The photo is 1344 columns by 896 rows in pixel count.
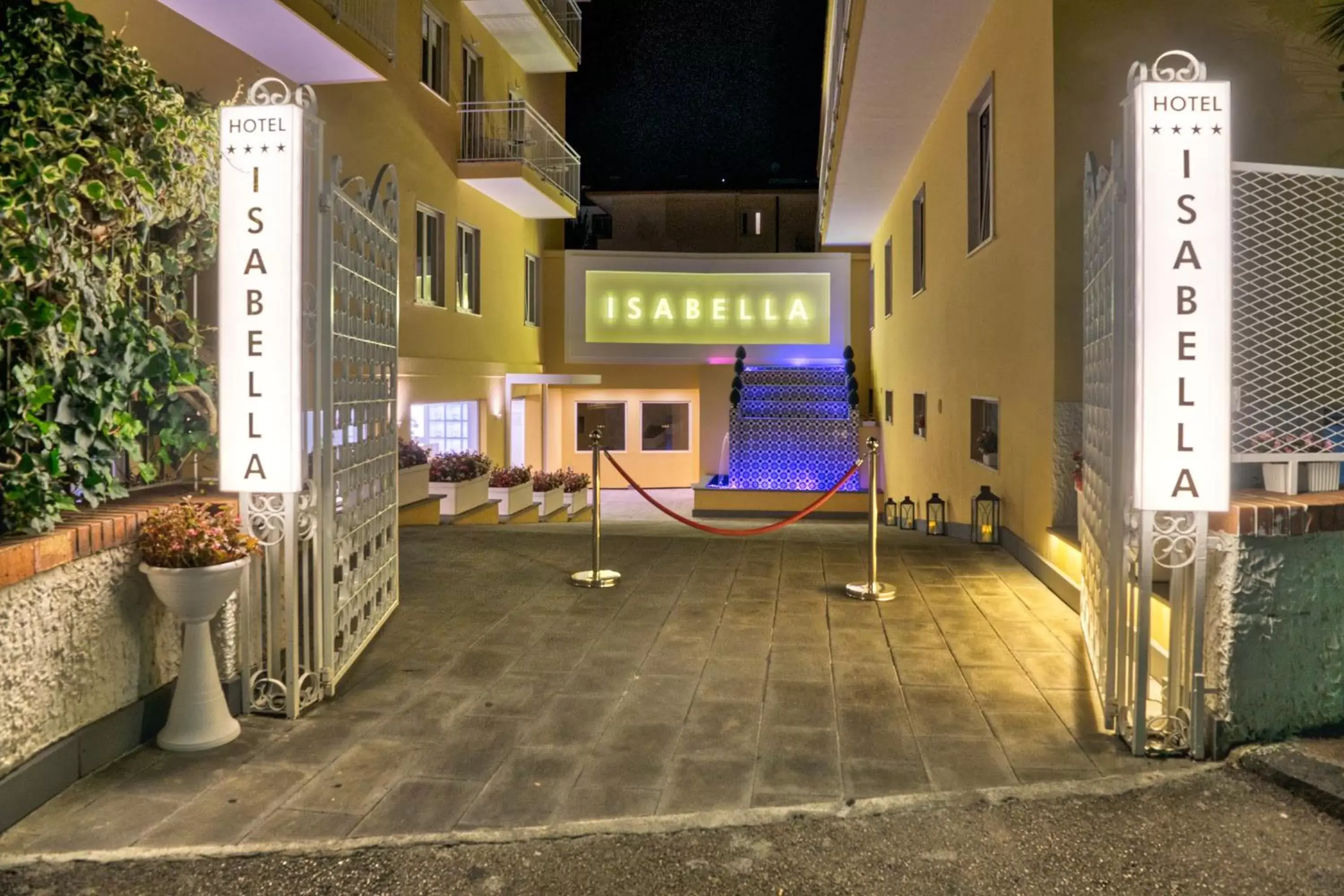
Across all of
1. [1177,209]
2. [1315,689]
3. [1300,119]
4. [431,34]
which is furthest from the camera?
[431,34]

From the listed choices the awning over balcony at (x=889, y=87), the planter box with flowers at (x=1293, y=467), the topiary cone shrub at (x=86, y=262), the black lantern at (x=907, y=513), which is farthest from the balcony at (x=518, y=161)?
the planter box with flowers at (x=1293, y=467)

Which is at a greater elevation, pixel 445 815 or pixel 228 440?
pixel 228 440

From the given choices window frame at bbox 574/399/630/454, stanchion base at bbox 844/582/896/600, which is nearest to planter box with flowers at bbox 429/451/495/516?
stanchion base at bbox 844/582/896/600

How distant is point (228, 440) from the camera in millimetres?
4434

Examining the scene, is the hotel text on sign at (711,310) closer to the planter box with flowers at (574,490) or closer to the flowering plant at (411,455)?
the planter box with flowers at (574,490)

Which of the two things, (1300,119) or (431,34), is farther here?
(431,34)

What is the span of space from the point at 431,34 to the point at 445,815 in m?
14.1

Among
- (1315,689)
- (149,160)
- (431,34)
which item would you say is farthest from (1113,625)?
(431,34)

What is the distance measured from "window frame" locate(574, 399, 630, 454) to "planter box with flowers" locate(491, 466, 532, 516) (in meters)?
7.59

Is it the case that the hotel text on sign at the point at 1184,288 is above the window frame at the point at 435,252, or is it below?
below

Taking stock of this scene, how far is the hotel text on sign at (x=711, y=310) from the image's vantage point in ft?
71.6

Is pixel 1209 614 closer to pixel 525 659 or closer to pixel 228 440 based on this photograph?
pixel 525 659

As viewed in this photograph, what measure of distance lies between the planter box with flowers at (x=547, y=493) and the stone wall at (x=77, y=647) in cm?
1223

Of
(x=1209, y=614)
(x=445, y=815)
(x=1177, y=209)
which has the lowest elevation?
(x=445, y=815)
